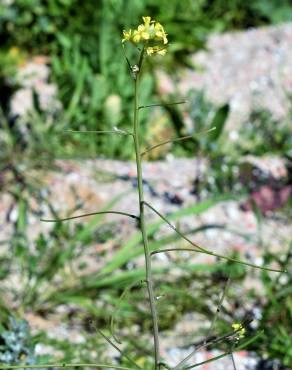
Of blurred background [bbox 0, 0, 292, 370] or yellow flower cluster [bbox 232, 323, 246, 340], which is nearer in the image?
yellow flower cluster [bbox 232, 323, 246, 340]

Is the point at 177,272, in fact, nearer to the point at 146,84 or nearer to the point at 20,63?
the point at 146,84

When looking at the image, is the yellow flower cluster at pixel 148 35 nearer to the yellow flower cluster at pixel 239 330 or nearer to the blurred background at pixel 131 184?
the blurred background at pixel 131 184

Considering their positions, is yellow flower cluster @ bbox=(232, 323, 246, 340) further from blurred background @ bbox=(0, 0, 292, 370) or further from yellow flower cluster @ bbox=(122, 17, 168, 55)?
yellow flower cluster @ bbox=(122, 17, 168, 55)

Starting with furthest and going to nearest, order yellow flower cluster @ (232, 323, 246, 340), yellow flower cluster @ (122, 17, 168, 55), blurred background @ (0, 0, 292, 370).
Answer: blurred background @ (0, 0, 292, 370) < yellow flower cluster @ (232, 323, 246, 340) < yellow flower cluster @ (122, 17, 168, 55)

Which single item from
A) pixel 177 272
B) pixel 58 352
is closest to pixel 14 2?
pixel 177 272

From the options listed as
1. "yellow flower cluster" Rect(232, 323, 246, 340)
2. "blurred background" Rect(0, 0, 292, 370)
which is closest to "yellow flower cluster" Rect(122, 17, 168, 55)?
"blurred background" Rect(0, 0, 292, 370)

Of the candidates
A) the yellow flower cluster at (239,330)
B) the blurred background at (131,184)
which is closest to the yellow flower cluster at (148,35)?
the blurred background at (131,184)

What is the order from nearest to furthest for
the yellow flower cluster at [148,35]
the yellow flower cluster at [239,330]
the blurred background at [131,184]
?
the yellow flower cluster at [148,35], the yellow flower cluster at [239,330], the blurred background at [131,184]

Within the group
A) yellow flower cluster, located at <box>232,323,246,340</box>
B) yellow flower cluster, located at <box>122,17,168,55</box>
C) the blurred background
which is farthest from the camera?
the blurred background
